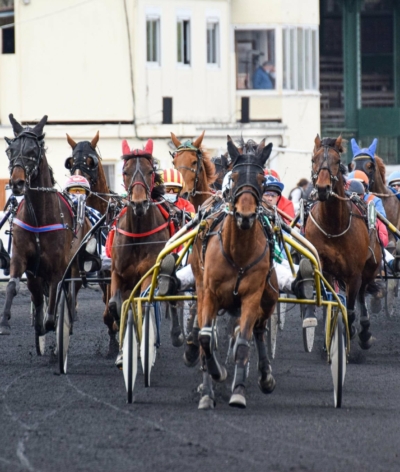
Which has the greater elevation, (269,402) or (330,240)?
(330,240)

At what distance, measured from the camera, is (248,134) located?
27578 millimetres

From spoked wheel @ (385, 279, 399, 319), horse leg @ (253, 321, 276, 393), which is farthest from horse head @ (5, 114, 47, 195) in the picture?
spoked wheel @ (385, 279, 399, 319)

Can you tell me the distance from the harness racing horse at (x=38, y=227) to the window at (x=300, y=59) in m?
18.8

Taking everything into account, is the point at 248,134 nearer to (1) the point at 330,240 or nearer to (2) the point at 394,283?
(2) the point at 394,283

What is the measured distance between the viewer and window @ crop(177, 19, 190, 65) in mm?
27792

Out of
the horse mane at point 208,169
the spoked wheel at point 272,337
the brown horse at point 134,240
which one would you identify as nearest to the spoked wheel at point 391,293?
the horse mane at point 208,169

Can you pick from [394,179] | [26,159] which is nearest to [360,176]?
[394,179]

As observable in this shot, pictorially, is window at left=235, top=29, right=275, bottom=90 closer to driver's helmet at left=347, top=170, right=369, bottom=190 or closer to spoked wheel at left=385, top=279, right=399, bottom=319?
spoked wheel at left=385, top=279, right=399, bottom=319

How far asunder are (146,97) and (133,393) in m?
18.7

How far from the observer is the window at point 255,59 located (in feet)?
96.0

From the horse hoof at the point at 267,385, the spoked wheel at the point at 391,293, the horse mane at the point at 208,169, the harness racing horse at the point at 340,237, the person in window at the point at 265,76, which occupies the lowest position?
the spoked wheel at the point at 391,293

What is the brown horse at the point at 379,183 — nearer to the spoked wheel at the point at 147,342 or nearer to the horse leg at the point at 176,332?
the horse leg at the point at 176,332

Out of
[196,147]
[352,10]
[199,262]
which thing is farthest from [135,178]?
[352,10]

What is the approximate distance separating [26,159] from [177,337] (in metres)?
1.97
